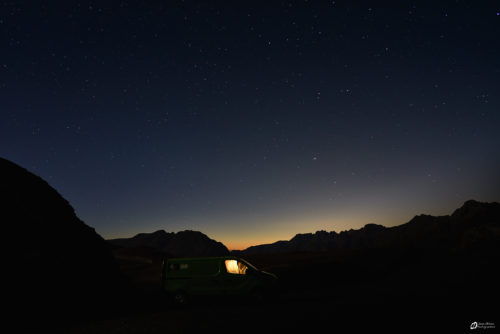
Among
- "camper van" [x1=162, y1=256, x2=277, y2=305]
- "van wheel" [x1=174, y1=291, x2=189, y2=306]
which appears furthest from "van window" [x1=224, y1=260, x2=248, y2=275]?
"van wheel" [x1=174, y1=291, x2=189, y2=306]

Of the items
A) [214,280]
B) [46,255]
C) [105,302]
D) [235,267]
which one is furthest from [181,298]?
[46,255]

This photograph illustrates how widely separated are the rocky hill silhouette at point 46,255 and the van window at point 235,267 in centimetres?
618

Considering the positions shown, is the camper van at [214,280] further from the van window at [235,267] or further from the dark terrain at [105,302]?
the dark terrain at [105,302]

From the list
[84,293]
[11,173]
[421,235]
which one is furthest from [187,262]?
[421,235]

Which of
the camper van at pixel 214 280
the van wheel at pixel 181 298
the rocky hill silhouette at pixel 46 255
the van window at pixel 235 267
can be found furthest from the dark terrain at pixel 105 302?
the van window at pixel 235 267

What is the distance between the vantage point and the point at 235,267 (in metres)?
13.4

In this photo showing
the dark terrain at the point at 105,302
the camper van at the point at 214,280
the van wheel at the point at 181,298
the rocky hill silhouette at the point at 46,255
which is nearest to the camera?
the dark terrain at the point at 105,302

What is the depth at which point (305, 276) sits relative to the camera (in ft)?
82.0

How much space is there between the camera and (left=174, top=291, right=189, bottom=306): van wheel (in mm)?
13320

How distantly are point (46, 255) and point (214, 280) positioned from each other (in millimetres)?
7355

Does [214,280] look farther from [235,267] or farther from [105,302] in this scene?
[105,302]

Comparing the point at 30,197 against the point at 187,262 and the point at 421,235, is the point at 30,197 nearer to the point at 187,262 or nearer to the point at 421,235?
the point at 187,262

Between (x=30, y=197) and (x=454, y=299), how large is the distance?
20080 millimetres

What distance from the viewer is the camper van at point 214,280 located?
13.1 meters
